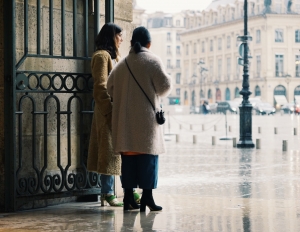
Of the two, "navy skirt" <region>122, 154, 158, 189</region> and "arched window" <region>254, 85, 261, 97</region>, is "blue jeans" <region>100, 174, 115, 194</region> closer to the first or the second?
"navy skirt" <region>122, 154, 158, 189</region>

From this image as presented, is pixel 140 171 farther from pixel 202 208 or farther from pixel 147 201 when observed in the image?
pixel 202 208

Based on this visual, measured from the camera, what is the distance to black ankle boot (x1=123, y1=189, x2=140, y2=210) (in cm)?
→ 767

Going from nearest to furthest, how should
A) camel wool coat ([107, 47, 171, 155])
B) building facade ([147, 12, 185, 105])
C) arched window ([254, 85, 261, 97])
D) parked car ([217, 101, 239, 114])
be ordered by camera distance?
camel wool coat ([107, 47, 171, 155]) → parked car ([217, 101, 239, 114]) → arched window ([254, 85, 261, 97]) → building facade ([147, 12, 185, 105])

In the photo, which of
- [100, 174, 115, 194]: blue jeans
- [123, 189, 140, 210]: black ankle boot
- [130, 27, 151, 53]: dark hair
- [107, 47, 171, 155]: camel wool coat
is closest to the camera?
[107, 47, 171, 155]: camel wool coat

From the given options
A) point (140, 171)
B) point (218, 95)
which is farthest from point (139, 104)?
point (218, 95)

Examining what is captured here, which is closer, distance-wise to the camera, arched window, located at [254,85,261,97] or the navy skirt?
the navy skirt

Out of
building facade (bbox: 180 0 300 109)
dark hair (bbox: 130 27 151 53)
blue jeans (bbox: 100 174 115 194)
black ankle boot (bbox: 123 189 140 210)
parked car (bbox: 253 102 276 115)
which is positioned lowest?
black ankle boot (bbox: 123 189 140 210)

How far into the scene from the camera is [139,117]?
745cm

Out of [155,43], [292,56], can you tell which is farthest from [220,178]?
[155,43]

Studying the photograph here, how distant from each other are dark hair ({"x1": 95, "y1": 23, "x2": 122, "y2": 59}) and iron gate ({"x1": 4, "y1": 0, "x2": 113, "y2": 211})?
0.38 meters

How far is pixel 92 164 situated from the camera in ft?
25.8

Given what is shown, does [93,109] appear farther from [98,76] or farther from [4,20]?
[4,20]

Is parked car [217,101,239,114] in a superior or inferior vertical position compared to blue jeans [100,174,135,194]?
superior

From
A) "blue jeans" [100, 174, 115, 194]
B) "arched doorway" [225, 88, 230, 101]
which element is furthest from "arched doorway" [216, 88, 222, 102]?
"blue jeans" [100, 174, 115, 194]
